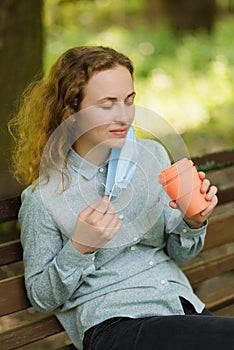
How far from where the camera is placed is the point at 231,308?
3133 mm

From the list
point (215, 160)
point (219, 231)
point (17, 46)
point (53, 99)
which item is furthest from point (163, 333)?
point (17, 46)

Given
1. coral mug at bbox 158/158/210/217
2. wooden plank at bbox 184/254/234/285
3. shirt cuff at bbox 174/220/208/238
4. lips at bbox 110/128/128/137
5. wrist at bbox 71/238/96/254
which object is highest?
lips at bbox 110/128/128/137

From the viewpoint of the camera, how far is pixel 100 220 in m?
2.23

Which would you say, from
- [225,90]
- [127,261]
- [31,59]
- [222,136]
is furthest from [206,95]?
[127,261]

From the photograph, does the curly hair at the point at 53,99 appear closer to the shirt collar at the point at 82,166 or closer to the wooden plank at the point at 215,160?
the shirt collar at the point at 82,166

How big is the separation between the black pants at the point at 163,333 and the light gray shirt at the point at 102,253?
5 cm

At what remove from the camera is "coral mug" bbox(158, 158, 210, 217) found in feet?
7.61

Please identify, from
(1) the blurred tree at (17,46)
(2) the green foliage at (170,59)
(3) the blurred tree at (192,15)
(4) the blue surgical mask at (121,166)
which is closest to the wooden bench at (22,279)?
(4) the blue surgical mask at (121,166)

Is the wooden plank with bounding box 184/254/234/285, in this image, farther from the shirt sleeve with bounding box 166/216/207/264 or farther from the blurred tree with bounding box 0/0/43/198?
the blurred tree with bounding box 0/0/43/198

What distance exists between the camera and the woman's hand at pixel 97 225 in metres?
2.23

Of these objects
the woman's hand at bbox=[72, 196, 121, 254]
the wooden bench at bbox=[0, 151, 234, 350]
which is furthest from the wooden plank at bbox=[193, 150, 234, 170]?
the woman's hand at bbox=[72, 196, 121, 254]

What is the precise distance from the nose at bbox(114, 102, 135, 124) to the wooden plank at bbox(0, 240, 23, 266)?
0.61 meters

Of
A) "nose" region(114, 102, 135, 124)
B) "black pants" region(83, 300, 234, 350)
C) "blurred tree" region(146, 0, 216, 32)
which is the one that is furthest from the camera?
"blurred tree" region(146, 0, 216, 32)

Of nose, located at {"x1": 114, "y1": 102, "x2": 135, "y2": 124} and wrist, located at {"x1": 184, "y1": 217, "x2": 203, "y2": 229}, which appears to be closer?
nose, located at {"x1": 114, "y1": 102, "x2": 135, "y2": 124}
